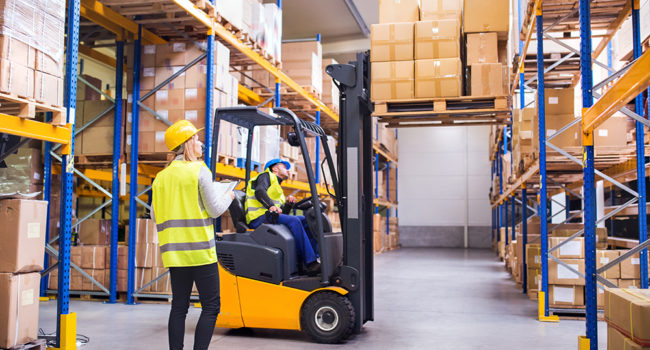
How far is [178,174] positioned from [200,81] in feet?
12.5

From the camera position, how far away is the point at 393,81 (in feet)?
21.2

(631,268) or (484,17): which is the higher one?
(484,17)

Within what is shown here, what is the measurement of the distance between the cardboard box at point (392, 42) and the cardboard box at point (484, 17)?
73cm

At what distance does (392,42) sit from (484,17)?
1158mm

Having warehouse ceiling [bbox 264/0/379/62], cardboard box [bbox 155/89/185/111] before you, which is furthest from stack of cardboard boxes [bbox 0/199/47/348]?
warehouse ceiling [bbox 264/0/379/62]

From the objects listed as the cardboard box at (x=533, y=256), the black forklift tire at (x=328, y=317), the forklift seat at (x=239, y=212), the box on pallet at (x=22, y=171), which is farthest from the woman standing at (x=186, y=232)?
the cardboard box at (x=533, y=256)

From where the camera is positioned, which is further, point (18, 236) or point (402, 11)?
point (402, 11)

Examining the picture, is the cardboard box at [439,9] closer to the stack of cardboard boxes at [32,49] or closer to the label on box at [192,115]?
the label on box at [192,115]

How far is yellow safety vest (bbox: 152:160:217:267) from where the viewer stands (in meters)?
3.61

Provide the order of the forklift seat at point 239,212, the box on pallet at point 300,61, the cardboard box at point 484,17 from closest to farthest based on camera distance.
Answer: the forklift seat at point 239,212 → the cardboard box at point 484,17 → the box on pallet at point 300,61

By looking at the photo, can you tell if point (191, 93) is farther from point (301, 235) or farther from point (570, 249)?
point (570, 249)

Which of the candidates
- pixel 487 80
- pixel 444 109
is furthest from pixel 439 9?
pixel 444 109

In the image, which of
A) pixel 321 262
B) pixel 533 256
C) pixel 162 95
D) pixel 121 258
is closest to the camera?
pixel 321 262

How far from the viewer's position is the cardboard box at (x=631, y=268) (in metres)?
6.60
